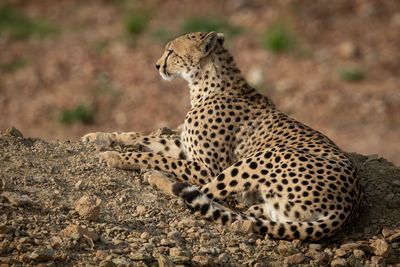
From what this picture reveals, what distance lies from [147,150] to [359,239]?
217cm

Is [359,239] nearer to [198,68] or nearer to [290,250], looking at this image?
[290,250]

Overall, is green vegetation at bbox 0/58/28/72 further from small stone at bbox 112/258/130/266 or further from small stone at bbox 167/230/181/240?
small stone at bbox 112/258/130/266

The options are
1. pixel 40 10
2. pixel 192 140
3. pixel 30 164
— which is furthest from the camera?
pixel 40 10

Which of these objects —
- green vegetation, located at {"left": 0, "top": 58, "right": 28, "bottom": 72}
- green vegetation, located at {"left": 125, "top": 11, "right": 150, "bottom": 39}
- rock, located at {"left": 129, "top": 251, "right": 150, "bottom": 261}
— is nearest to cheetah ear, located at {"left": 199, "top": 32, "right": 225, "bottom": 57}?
rock, located at {"left": 129, "top": 251, "right": 150, "bottom": 261}

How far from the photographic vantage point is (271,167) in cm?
442

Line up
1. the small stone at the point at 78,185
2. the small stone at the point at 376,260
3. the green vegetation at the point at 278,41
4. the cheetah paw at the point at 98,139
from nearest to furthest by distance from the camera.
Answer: the small stone at the point at 376,260 < the small stone at the point at 78,185 < the cheetah paw at the point at 98,139 < the green vegetation at the point at 278,41

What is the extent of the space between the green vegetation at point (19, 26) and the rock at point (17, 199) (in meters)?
9.99

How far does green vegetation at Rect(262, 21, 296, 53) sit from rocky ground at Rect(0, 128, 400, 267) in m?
7.58

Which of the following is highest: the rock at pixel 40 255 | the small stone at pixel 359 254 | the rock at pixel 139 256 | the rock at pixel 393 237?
the rock at pixel 40 255

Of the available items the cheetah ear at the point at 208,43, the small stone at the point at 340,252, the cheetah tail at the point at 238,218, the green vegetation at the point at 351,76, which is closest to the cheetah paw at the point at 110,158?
the cheetah tail at the point at 238,218

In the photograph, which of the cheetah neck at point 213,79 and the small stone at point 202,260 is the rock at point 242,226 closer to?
the small stone at point 202,260

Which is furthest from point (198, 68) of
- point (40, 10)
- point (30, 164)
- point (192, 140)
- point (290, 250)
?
point (40, 10)

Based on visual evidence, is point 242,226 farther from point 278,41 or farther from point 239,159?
point 278,41

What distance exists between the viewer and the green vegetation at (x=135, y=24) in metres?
12.9
